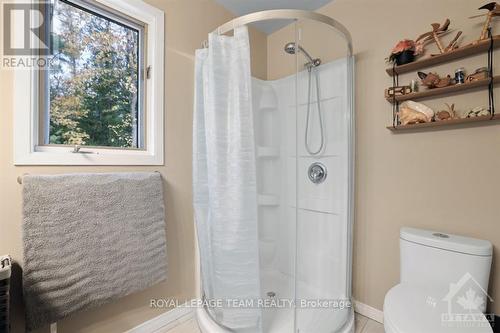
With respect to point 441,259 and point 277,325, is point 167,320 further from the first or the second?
point 441,259

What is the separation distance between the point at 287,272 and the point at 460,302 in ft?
2.80

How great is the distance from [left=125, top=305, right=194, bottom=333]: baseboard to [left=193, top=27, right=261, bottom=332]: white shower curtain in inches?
18.8

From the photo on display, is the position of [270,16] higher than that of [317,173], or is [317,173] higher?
[270,16]

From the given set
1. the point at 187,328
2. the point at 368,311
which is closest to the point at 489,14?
the point at 368,311

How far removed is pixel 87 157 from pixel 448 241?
1.94 meters

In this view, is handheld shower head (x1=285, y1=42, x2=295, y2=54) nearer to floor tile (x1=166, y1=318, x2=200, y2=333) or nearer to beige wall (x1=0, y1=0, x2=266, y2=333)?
beige wall (x1=0, y1=0, x2=266, y2=333)

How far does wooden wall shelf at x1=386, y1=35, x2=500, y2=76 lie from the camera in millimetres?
1172

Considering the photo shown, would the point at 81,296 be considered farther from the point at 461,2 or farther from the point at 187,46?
the point at 461,2

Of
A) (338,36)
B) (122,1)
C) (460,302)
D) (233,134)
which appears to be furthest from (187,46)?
(460,302)

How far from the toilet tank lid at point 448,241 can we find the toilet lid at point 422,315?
9.4 inches

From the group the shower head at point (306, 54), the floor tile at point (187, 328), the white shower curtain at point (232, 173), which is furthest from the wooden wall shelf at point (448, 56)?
the floor tile at point (187, 328)

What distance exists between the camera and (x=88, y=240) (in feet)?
3.89

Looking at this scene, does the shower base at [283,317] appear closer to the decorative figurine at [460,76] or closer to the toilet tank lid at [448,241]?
the toilet tank lid at [448,241]

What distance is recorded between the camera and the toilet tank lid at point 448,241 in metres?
1.14
